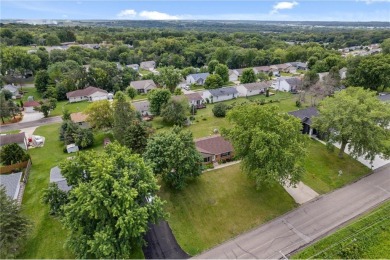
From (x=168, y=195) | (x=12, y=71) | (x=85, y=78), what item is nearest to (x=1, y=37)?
(x=12, y=71)

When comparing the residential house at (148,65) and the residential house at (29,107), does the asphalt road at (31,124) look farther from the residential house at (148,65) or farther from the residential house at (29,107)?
the residential house at (148,65)

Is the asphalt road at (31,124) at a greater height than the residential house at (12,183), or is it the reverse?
the residential house at (12,183)

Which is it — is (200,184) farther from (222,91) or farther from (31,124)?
(31,124)

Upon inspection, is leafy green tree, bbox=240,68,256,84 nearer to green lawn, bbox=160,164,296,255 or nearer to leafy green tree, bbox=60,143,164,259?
green lawn, bbox=160,164,296,255

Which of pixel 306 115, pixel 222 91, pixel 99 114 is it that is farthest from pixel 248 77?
pixel 99 114

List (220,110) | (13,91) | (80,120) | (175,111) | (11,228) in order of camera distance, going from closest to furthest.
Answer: (11,228), (80,120), (175,111), (220,110), (13,91)

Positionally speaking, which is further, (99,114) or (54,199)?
(99,114)

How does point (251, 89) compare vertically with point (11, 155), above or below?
below

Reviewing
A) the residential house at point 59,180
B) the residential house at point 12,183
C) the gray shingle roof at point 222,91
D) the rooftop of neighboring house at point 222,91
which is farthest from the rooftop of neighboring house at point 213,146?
the rooftop of neighboring house at point 222,91
